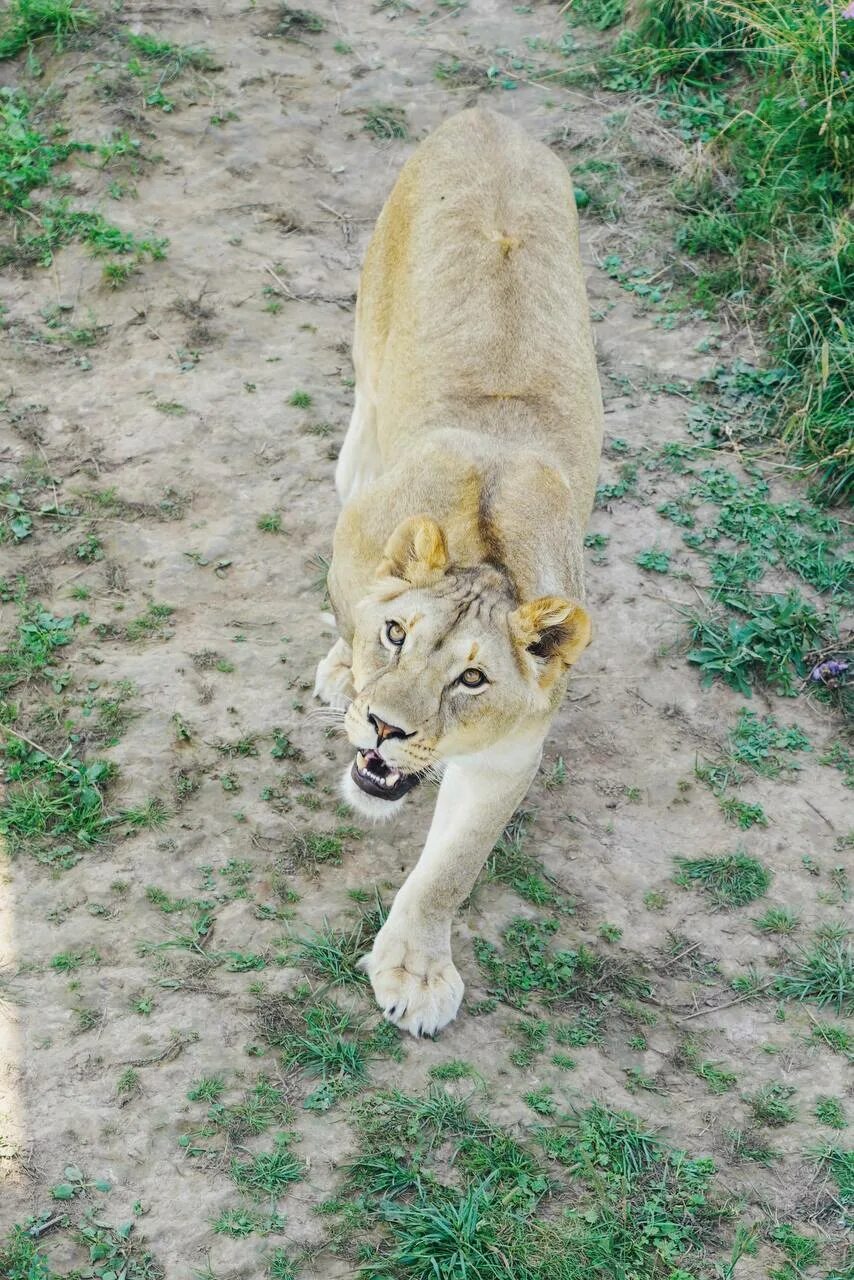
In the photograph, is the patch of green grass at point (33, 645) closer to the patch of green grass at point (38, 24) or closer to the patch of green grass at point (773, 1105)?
the patch of green grass at point (773, 1105)

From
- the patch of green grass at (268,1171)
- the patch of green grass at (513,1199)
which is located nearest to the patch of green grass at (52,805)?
the patch of green grass at (268,1171)

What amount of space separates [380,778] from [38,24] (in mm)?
7253

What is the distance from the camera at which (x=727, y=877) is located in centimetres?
543

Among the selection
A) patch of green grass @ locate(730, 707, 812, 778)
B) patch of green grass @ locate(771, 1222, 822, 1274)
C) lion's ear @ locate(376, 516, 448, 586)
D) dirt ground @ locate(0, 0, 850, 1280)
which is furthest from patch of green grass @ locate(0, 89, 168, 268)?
patch of green grass @ locate(771, 1222, 822, 1274)

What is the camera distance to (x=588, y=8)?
1012 centimetres

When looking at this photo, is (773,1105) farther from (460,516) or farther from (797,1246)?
(460,516)

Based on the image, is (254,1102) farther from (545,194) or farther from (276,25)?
(276,25)

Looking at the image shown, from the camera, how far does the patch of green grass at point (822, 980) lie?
4973 millimetres

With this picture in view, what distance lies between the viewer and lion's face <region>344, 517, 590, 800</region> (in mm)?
4008

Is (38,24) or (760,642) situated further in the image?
(38,24)

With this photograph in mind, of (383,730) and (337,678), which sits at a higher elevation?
(383,730)

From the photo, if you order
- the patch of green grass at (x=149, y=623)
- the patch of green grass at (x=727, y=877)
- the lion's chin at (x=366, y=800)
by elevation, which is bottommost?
the patch of green grass at (x=727, y=877)

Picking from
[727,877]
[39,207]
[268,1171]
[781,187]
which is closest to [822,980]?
[727,877]

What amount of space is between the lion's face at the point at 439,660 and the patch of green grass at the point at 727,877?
1.45 meters
